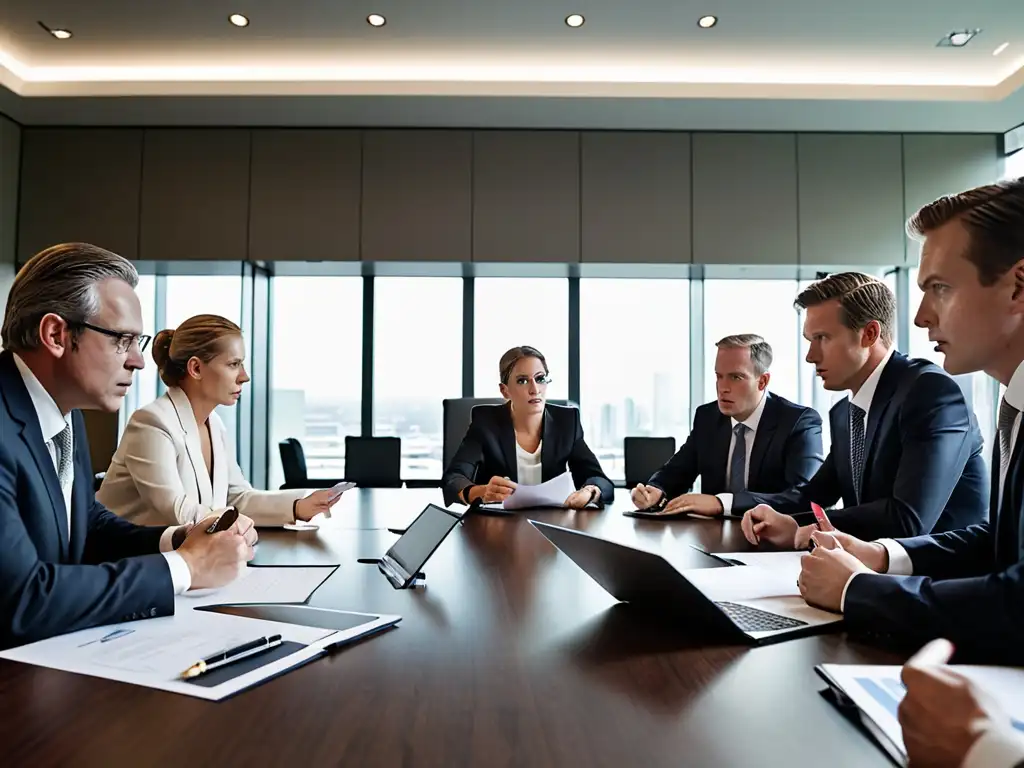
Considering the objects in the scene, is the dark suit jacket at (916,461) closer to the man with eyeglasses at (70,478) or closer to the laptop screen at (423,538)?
the laptop screen at (423,538)

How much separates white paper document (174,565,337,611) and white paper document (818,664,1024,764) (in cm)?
90

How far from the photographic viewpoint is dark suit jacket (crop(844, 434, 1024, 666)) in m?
1.04

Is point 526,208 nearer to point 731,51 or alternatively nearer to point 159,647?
point 731,51

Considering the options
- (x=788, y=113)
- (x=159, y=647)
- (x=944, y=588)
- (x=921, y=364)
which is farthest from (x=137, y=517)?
(x=788, y=113)

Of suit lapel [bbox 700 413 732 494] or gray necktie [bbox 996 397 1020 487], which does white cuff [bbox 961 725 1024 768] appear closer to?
gray necktie [bbox 996 397 1020 487]

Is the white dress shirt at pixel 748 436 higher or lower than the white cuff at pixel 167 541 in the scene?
higher

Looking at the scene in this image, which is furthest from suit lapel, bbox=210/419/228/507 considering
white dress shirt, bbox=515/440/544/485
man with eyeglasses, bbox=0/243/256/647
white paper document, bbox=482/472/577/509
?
white dress shirt, bbox=515/440/544/485

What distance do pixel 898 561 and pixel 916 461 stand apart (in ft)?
1.84

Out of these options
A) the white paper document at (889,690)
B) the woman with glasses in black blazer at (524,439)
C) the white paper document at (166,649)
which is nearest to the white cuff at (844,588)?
the white paper document at (889,690)

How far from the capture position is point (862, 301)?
2.31 metres

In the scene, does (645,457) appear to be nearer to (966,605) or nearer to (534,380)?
(534,380)

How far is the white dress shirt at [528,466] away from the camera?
351 cm

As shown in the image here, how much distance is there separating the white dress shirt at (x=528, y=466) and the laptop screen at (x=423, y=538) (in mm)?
1828

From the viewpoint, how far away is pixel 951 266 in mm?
1400
